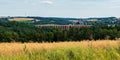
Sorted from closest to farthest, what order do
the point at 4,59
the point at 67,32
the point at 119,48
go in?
1. the point at 4,59
2. the point at 119,48
3. the point at 67,32

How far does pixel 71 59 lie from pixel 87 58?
0.40 metres

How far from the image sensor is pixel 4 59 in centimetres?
757

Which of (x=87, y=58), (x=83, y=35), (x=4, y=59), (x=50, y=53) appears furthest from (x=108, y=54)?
(x=83, y=35)

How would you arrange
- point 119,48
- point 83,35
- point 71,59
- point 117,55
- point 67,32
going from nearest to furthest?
point 71,59 → point 117,55 → point 119,48 → point 83,35 → point 67,32

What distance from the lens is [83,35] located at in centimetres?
5419

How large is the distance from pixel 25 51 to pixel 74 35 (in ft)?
154

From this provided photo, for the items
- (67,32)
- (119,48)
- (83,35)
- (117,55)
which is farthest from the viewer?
(67,32)

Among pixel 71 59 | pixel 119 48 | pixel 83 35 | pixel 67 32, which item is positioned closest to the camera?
pixel 71 59

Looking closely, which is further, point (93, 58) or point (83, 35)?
point (83, 35)

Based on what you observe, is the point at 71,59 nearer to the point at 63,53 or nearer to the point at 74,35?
the point at 63,53

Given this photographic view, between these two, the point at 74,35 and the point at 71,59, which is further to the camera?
the point at 74,35

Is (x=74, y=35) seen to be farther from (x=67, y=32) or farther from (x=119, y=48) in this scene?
(x=119, y=48)

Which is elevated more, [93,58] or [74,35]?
[93,58]

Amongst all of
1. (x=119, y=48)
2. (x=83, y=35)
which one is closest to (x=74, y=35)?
(x=83, y=35)
